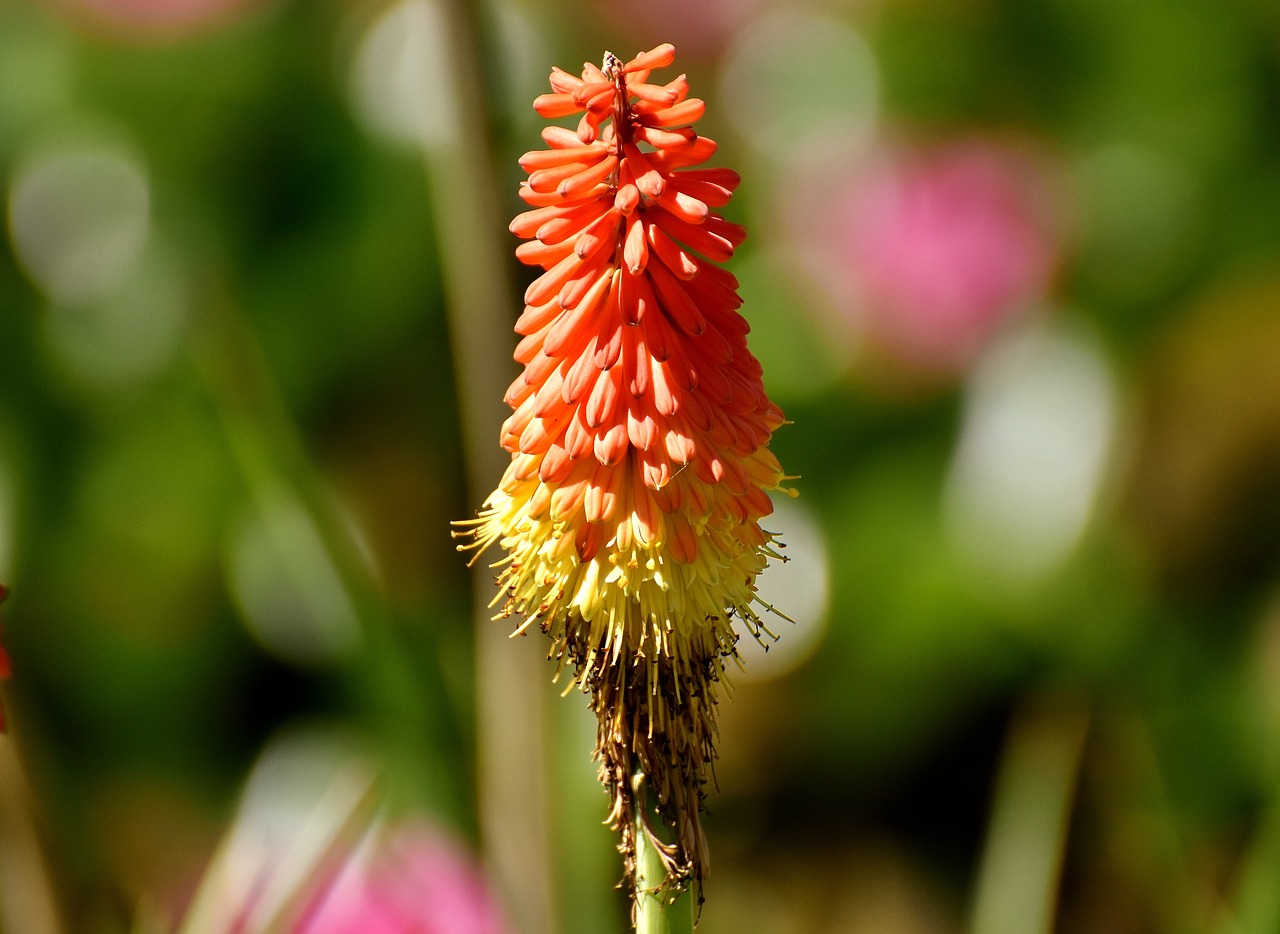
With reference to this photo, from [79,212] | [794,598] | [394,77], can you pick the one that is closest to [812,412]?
[794,598]

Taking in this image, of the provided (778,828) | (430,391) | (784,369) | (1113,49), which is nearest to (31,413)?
(430,391)

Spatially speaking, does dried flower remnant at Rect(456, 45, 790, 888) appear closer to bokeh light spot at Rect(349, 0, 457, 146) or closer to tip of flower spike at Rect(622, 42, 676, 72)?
Answer: tip of flower spike at Rect(622, 42, 676, 72)

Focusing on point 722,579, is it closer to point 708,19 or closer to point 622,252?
point 622,252

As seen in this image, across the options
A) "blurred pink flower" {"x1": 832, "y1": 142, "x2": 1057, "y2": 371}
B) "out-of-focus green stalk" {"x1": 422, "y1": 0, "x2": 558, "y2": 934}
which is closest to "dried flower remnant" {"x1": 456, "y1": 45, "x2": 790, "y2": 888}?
"out-of-focus green stalk" {"x1": 422, "y1": 0, "x2": 558, "y2": 934}

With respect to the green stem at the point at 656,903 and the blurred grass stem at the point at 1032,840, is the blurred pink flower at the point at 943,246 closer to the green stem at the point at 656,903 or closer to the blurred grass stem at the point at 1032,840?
the blurred grass stem at the point at 1032,840

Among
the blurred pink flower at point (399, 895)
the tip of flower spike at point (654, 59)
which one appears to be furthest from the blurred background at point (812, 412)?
the tip of flower spike at point (654, 59)

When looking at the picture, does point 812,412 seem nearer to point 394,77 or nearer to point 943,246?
point 943,246

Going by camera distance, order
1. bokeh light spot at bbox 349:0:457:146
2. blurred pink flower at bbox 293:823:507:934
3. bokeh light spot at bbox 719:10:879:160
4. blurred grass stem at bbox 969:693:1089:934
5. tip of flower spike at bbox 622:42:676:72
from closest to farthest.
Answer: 1. tip of flower spike at bbox 622:42:676:72
2. blurred grass stem at bbox 969:693:1089:934
3. blurred pink flower at bbox 293:823:507:934
4. bokeh light spot at bbox 349:0:457:146
5. bokeh light spot at bbox 719:10:879:160
